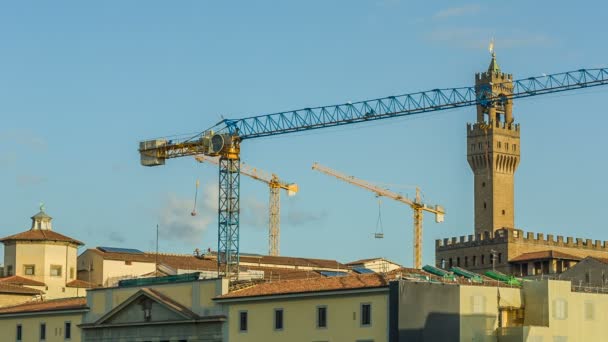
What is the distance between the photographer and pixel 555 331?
99.2 m

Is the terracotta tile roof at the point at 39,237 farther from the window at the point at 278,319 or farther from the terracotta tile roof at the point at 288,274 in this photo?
the window at the point at 278,319

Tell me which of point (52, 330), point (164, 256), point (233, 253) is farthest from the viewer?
point (164, 256)

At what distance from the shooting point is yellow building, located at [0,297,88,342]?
12288 centimetres

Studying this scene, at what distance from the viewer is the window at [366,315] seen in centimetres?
9781

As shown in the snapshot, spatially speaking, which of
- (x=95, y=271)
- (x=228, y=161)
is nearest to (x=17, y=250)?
(x=95, y=271)

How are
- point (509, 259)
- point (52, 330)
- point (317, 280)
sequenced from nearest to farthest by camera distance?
point (317, 280) < point (52, 330) < point (509, 259)

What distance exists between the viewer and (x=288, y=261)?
169750mm

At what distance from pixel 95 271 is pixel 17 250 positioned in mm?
8403

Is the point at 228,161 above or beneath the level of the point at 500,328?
above

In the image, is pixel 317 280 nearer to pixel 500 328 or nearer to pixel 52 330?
pixel 500 328

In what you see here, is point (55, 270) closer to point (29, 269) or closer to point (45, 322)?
point (29, 269)

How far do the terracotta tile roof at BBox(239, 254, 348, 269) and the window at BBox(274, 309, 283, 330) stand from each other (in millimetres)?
57877

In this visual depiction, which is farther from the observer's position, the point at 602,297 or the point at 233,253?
the point at 233,253

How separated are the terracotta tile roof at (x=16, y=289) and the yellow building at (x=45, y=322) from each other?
1472 cm
